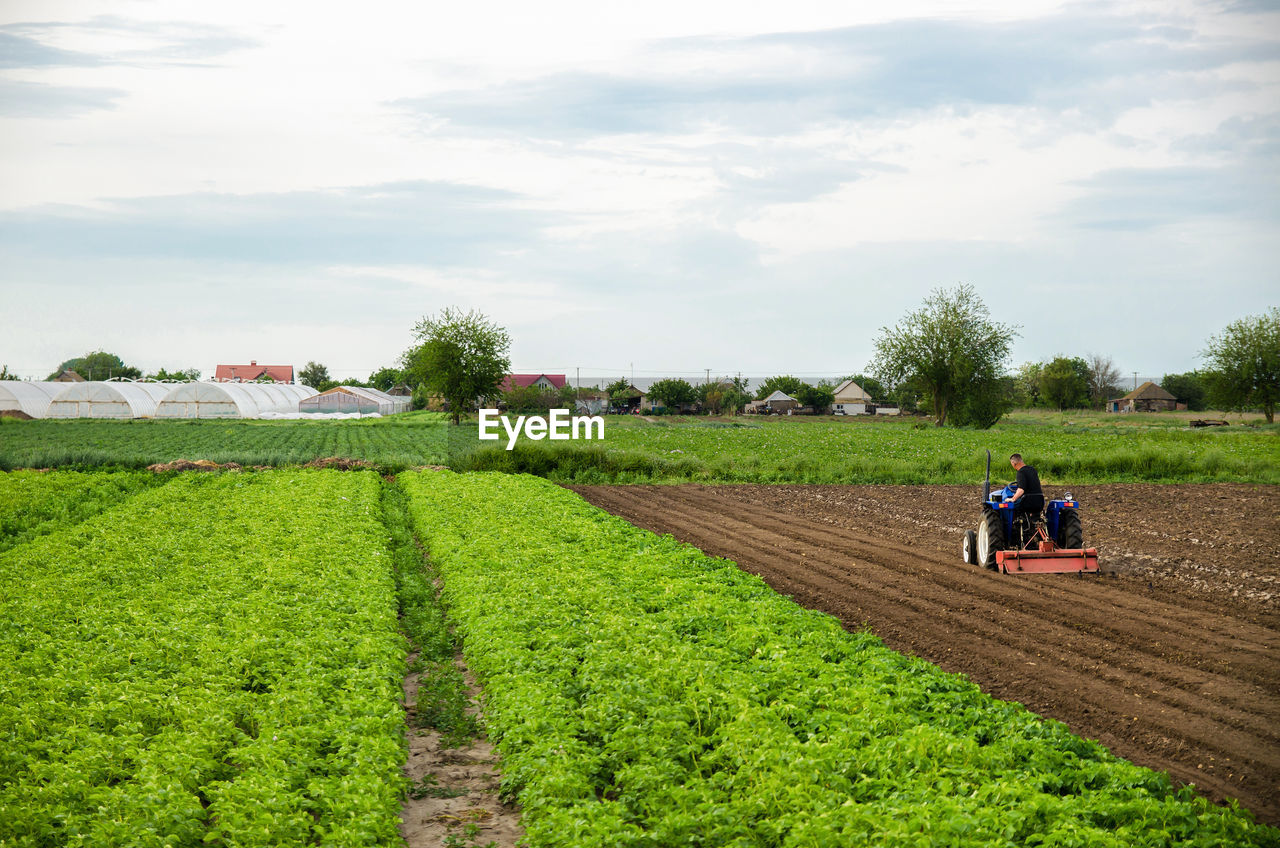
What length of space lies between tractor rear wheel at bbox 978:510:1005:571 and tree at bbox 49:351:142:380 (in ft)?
466

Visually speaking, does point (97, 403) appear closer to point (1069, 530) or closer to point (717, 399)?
point (717, 399)

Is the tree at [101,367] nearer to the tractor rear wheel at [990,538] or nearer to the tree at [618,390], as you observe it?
the tree at [618,390]

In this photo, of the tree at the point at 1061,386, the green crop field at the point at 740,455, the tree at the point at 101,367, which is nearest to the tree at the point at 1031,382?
the tree at the point at 1061,386

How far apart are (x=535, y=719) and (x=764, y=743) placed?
2017 mm

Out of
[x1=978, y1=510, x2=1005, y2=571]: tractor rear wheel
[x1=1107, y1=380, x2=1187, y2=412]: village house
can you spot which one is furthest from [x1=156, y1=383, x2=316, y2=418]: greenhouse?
[x1=1107, y1=380, x2=1187, y2=412]: village house

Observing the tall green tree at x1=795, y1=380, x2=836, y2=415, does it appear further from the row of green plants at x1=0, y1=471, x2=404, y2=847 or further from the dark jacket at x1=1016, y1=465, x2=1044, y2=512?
the row of green plants at x1=0, y1=471, x2=404, y2=847

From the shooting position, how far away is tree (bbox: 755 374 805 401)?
117m

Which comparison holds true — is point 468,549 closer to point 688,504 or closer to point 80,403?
point 688,504

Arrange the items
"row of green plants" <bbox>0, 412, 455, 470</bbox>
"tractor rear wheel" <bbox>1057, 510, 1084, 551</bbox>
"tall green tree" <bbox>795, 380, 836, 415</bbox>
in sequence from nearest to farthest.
→ "tractor rear wheel" <bbox>1057, 510, 1084, 551</bbox> < "row of green plants" <bbox>0, 412, 455, 470</bbox> < "tall green tree" <bbox>795, 380, 836, 415</bbox>

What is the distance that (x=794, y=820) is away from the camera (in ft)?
18.6

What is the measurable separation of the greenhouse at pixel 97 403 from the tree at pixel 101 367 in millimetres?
74869

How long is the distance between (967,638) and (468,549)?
857 centimetres

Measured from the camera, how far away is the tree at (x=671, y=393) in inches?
3880

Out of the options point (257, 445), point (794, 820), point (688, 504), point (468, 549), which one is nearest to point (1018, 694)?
point (794, 820)
